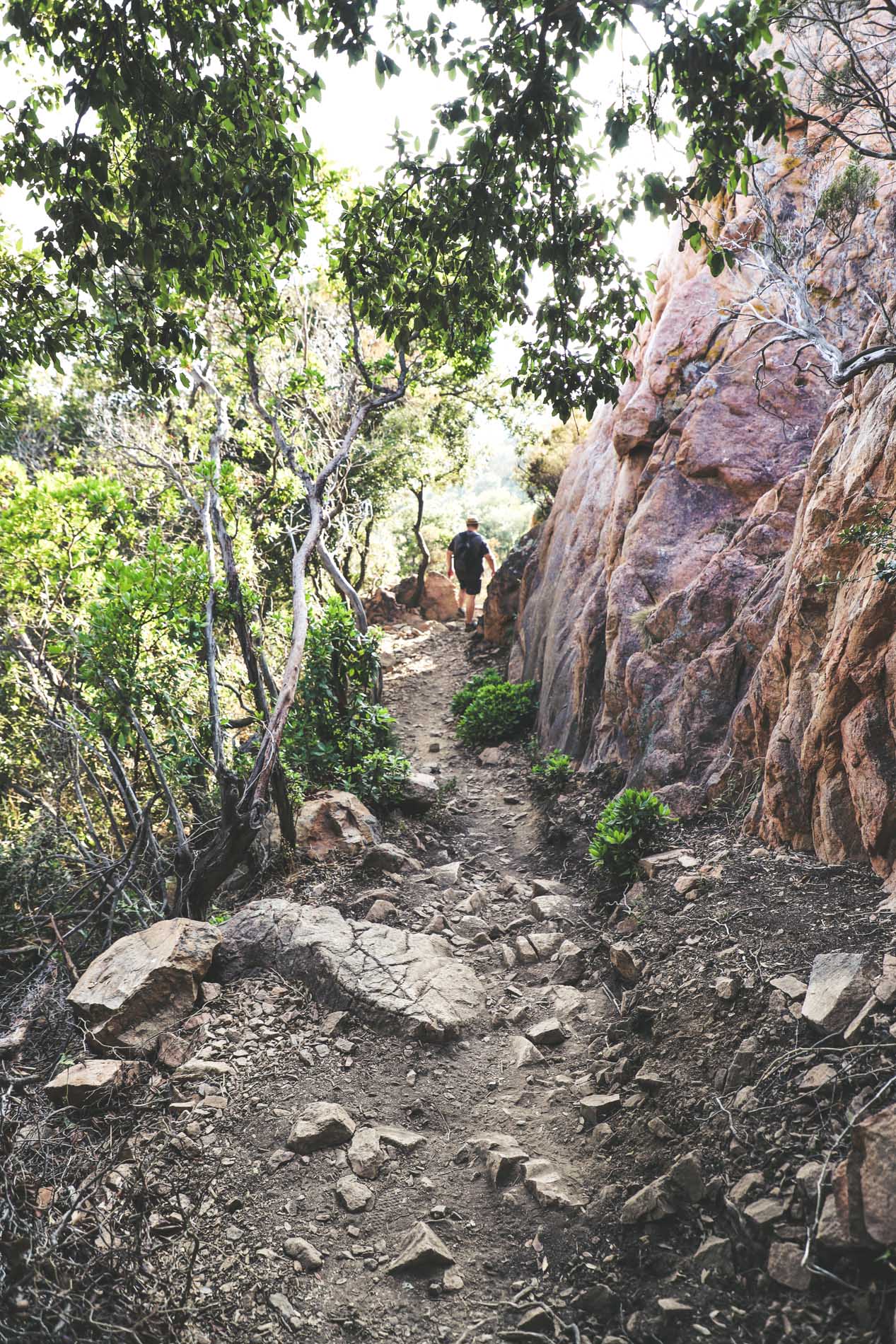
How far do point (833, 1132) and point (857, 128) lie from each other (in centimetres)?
923

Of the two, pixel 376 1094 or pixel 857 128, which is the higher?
pixel 857 128

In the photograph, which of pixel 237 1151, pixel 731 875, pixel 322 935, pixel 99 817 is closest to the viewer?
pixel 237 1151

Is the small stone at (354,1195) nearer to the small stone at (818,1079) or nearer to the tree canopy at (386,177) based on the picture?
the small stone at (818,1079)

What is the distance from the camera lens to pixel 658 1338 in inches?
99.4

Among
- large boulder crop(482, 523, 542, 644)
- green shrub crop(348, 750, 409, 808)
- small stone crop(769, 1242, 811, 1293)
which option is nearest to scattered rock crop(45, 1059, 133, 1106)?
small stone crop(769, 1242, 811, 1293)

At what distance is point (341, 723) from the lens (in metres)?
9.34

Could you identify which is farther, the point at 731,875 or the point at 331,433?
the point at 331,433

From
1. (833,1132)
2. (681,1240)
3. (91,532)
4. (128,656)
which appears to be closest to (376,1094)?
(681,1240)

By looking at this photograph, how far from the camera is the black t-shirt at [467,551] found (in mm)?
17203

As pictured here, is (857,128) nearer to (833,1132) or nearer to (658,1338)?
(833,1132)

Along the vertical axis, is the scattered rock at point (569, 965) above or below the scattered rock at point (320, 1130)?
above

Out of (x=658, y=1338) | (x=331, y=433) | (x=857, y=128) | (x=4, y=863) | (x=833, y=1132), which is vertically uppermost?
(x=857, y=128)

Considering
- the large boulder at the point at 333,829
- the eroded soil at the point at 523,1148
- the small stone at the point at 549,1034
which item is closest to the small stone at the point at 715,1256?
the eroded soil at the point at 523,1148

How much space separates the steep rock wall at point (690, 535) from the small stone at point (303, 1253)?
4.26m
